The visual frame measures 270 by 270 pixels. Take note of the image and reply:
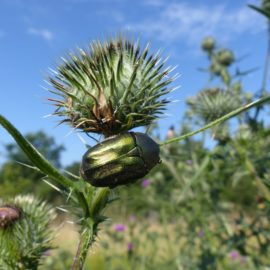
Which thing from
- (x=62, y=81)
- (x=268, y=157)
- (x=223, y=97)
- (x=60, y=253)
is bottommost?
(x=62, y=81)

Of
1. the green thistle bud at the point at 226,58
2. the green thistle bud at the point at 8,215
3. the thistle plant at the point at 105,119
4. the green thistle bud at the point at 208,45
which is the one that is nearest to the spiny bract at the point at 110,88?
the thistle plant at the point at 105,119

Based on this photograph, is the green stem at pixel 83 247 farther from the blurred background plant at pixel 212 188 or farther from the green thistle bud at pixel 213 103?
the green thistle bud at pixel 213 103

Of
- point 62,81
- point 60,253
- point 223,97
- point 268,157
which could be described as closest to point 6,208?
point 62,81

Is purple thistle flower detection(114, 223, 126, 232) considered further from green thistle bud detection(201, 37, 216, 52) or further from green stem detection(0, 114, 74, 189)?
green stem detection(0, 114, 74, 189)

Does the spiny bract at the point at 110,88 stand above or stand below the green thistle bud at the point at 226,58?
below

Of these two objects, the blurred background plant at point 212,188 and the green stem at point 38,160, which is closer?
the green stem at point 38,160

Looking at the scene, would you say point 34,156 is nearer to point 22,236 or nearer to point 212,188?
point 22,236

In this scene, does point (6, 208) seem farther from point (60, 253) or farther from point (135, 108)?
point (60, 253)
